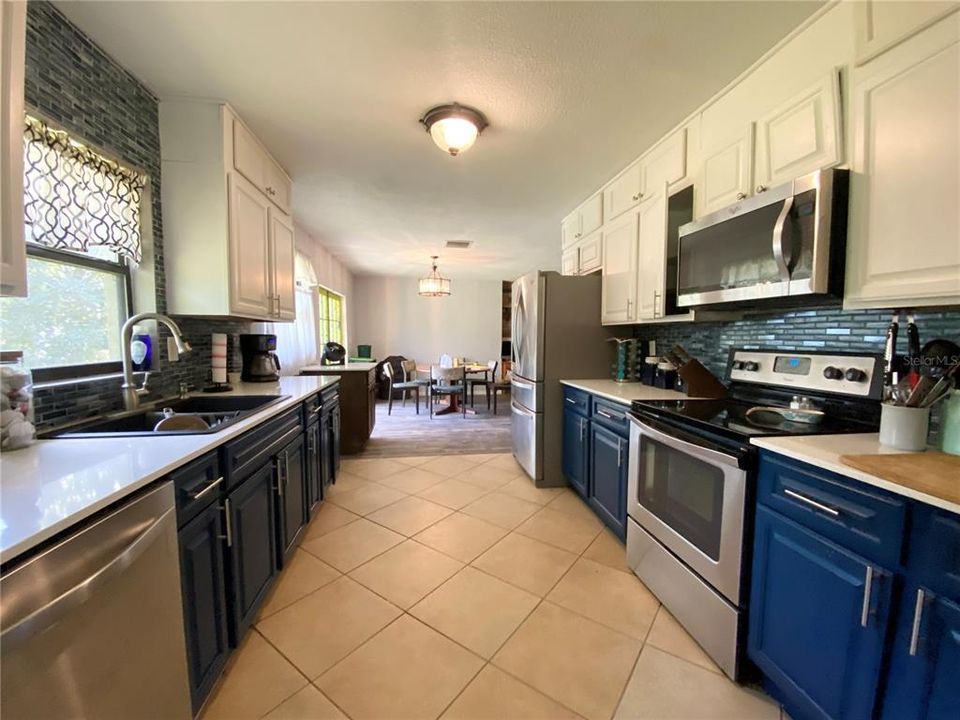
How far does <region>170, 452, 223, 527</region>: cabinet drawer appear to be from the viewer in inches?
41.7

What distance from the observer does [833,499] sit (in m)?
1.03

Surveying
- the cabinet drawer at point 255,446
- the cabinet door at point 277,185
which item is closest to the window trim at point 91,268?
the cabinet drawer at point 255,446

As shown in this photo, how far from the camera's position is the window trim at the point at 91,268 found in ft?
4.60

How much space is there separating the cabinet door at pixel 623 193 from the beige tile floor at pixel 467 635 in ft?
7.13

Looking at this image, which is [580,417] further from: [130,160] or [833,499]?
[130,160]

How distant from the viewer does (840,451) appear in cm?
109

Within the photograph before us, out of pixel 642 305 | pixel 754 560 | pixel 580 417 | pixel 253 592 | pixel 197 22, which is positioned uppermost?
pixel 197 22

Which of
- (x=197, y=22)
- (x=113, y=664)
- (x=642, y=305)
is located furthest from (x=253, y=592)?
(x=642, y=305)

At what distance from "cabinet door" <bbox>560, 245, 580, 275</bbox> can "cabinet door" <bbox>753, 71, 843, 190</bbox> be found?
1.78 meters

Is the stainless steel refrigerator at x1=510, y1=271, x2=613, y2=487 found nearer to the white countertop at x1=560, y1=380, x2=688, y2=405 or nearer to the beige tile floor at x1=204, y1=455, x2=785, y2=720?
the white countertop at x1=560, y1=380, x2=688, y2=405

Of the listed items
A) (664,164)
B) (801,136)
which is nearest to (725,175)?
(801,136)

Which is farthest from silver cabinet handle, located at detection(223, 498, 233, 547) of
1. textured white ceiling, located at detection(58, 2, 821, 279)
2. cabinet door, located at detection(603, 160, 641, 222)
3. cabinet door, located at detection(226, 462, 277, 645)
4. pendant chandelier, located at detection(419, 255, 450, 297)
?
pendant chandelier, located at detection(419, 255, 450, 297)

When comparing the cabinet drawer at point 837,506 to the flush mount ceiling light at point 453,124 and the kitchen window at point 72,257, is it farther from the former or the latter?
the kitchen window at point 72,257

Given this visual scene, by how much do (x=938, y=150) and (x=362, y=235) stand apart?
4452mm
